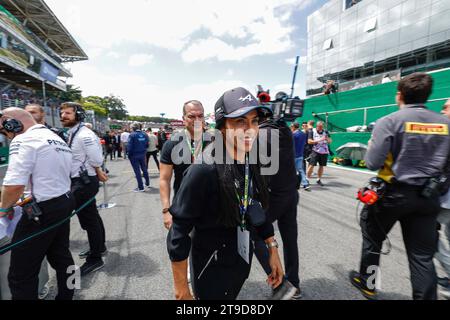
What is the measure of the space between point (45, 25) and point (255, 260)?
41706 millimetres

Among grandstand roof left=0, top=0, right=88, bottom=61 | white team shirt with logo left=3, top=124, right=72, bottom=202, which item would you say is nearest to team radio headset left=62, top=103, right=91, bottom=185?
white team shirt with logo left=3, top=124, right=72, bottom=202

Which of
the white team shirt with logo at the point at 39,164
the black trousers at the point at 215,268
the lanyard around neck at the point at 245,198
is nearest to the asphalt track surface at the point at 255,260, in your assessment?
the black trousers at the point at 215,268

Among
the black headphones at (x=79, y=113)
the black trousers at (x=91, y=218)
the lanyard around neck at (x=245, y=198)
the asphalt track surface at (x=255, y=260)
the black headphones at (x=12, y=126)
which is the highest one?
the black headphones at (x=79, y=113)

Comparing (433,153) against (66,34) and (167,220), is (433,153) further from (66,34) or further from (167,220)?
(66,34)

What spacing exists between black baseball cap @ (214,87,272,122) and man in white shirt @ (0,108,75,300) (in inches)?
59.2

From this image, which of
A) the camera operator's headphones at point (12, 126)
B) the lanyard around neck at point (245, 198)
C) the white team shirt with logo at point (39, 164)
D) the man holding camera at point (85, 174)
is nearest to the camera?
the lanyard around neck at point (245, 198)

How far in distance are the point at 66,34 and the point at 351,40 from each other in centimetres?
4059

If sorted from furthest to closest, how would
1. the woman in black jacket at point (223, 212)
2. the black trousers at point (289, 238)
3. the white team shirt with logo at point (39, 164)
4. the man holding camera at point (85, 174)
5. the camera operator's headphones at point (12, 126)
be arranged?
the man holding camera at point (85, 174), the black trousers at point (289, 238), the camera operator's headphones at point (12, 126), the white team shirt with logo at point (39, 164), the woman in black jacket at point (223, 212)

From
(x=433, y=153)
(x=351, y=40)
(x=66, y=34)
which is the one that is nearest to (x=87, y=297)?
(x=433, y=153)

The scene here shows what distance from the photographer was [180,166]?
2.49 metres

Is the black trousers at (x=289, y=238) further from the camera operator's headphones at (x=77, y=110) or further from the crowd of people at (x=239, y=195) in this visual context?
the camera operator's headphones at (x=77, y=110)

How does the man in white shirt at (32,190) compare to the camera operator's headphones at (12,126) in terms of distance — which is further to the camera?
the camera operator's headphones at (12,126)

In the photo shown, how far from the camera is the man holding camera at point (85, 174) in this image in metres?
2.78

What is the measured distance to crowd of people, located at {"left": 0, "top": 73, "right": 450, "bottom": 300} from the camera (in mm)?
1268
